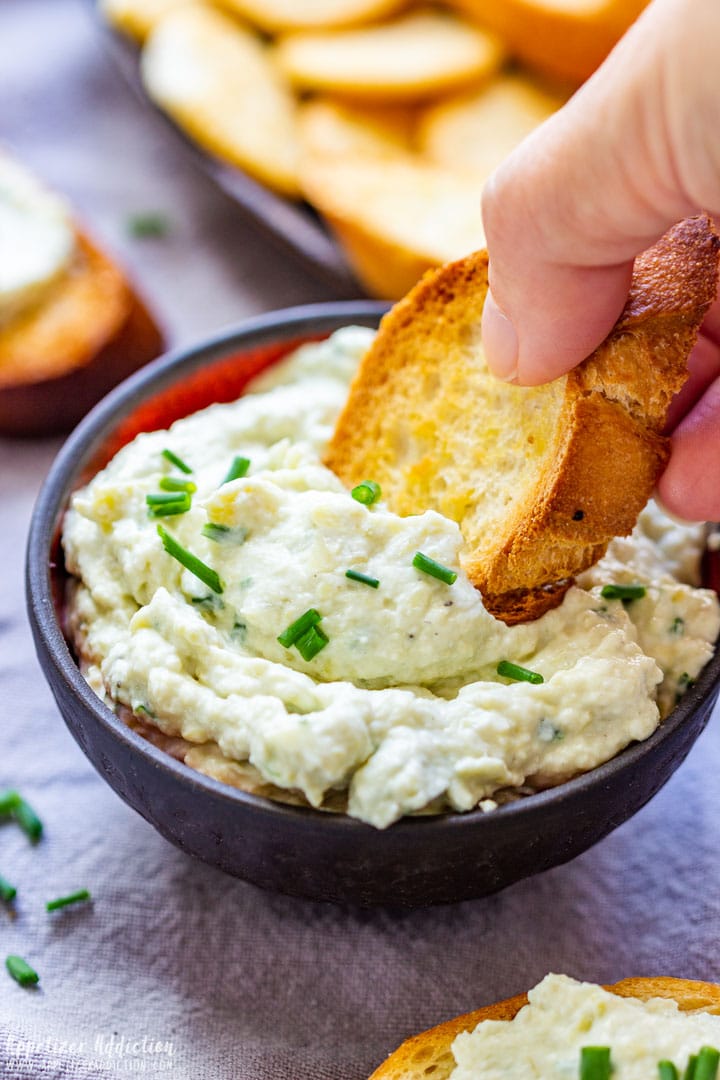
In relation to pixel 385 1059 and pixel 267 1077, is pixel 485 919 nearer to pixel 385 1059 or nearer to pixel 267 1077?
pixel 385 1059

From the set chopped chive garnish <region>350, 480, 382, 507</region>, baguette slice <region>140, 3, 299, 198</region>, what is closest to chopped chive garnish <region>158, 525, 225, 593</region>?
chopped chive garnish <region>350, 480, 382, 507</region>

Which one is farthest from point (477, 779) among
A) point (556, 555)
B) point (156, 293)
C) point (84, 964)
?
point (156, 293)

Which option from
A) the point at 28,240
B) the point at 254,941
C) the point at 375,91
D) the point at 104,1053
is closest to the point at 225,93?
the point at 375,91

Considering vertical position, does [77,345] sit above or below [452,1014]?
above

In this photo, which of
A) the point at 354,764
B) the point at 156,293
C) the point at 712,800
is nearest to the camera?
the point at 354,764

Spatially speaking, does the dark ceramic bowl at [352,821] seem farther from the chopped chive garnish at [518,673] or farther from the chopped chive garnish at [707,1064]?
the chopped chive garnish at [707,1064]

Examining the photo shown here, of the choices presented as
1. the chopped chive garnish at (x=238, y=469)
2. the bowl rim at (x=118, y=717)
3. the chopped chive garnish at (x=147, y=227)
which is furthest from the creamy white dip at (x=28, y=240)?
the chopped chive garnish at (x=238, y=469)
